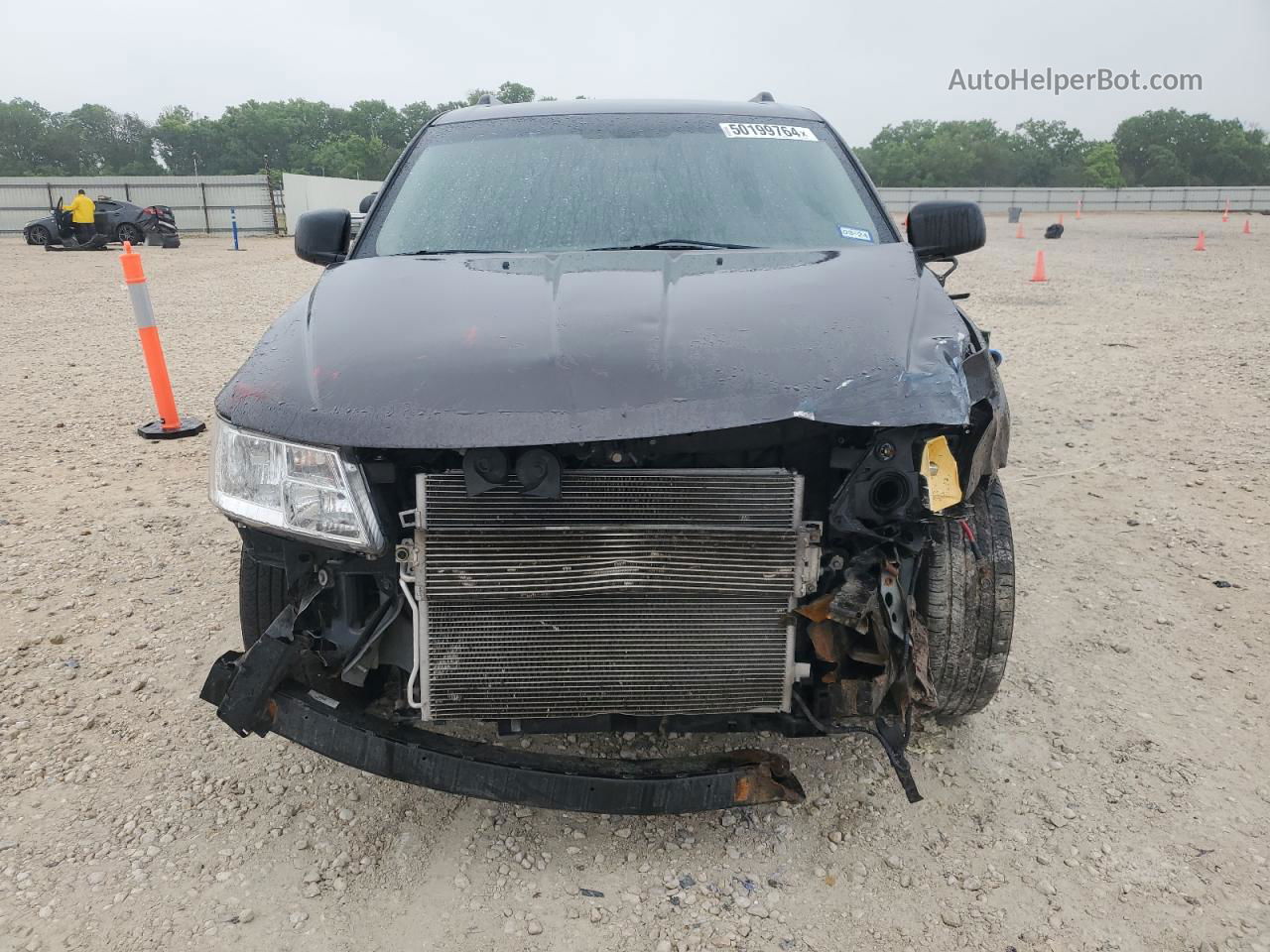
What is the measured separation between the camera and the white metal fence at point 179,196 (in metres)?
29.1

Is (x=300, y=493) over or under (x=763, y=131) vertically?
under

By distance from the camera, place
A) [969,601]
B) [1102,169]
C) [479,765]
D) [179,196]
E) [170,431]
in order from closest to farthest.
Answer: [479,765] → [969,601] → [170,431] → [179,196] → [1102,169]

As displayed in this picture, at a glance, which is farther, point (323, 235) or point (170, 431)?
point (170, 431)

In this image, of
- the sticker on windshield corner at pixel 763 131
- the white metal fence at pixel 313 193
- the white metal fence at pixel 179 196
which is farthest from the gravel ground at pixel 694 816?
the white metal fence at pixel 179 196

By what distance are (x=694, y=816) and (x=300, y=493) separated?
124cm

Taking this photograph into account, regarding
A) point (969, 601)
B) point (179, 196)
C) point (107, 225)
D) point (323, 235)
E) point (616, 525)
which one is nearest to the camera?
point (616, 525)

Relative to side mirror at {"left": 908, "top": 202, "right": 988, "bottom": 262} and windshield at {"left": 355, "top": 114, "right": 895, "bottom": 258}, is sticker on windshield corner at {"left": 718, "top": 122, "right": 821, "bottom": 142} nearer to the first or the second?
windshield at {"left": 355, "top": 114, "right": 895, "bottom": 258}

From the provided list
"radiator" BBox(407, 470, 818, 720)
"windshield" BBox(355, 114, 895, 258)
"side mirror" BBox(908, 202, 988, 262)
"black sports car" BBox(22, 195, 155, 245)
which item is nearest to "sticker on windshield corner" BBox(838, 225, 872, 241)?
"windshield" BBox(355, 114, 895, 258)

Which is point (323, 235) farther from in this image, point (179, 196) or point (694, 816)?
point (179, 196)

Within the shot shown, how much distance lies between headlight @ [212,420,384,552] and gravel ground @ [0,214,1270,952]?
83 centimetres

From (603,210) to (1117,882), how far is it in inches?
89.8

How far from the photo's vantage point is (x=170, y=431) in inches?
219

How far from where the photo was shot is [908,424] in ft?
5.74

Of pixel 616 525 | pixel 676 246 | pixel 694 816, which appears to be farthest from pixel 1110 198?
pixel 616 525
